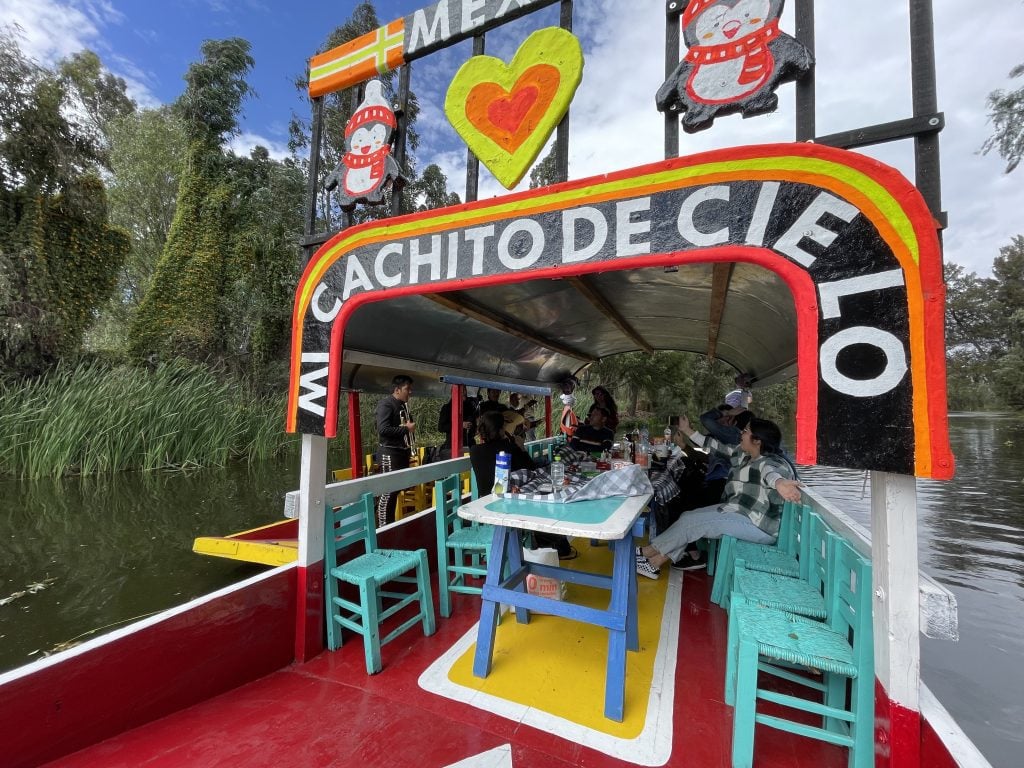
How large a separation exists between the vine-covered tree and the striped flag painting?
12070 millimetres

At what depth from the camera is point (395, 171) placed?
2594mm

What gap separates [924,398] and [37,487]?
10287 millimetres

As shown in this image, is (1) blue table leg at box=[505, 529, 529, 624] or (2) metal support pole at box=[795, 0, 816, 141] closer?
(2) metal support pole at box=[795, 0, 816, 141]

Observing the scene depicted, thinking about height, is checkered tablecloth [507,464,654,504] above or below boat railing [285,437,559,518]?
above

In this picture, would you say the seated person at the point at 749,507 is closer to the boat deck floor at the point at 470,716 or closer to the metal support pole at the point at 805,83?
the boat deck floor at the point at 470,716

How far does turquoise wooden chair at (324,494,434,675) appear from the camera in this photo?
2449 millimetres

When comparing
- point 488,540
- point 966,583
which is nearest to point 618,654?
point 488,540

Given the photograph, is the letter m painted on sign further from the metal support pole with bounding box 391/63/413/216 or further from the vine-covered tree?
the vine-covered tree

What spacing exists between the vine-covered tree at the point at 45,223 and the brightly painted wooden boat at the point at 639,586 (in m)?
12.2

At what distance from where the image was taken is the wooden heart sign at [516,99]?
7.05 ft

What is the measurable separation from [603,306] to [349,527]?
272 centimetres

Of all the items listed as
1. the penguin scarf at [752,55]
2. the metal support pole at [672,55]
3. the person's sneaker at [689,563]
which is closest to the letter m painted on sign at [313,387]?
the metal support pole at [672,55]

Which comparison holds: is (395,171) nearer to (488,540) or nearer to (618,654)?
(488,540)

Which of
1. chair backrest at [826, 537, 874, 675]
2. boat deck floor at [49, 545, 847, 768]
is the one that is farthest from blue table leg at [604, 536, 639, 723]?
chair backrest at [826, 537, 874, 675]
